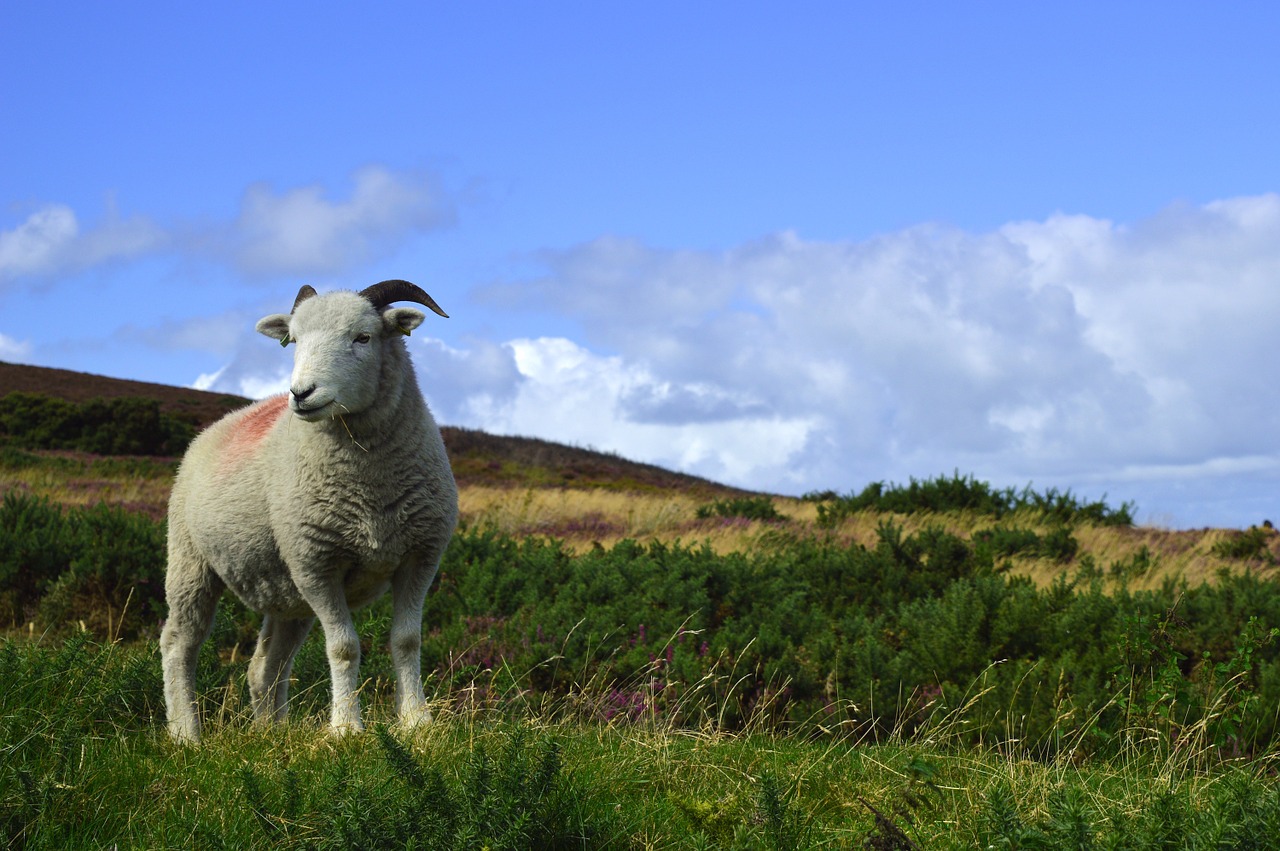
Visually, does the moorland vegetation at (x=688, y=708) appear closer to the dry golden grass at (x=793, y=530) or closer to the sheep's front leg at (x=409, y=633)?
the sheep's front leg at (x=409, y=633)

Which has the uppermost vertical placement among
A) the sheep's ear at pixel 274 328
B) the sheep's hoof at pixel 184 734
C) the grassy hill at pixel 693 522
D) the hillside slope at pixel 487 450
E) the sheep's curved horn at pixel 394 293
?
the hillside slope at pixel 487 450

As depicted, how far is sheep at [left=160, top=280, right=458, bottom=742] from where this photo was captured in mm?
5223

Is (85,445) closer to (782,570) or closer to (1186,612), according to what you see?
(782,570)

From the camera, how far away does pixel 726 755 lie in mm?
5012

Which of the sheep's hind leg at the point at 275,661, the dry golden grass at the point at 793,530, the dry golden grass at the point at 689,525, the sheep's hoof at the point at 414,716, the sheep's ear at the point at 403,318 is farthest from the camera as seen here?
the dry golden grass at the point at 689,525

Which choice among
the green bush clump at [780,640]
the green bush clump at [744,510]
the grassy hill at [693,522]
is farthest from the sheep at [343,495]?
the green bush clump at [744,510]

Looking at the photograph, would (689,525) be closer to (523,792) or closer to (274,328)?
(274,328)

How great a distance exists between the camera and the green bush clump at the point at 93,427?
3133 centimetres

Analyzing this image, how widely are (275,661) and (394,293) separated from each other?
7.80 ft

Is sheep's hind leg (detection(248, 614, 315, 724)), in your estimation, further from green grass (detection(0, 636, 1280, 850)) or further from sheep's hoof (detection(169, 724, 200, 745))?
green grass (detection(0, 636, 1280, 850))

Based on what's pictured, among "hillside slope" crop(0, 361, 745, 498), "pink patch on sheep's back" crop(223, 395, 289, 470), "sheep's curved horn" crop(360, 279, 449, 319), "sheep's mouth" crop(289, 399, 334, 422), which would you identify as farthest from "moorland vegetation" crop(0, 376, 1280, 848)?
"hillside slope" crop(0, 361, 745, 498)

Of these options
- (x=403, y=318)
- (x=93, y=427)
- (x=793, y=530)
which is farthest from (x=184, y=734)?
(x=93, y=427)

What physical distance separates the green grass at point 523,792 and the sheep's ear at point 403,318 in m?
1.88

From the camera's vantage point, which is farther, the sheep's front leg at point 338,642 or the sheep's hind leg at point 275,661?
the sheep's hind leg at point 275,661
